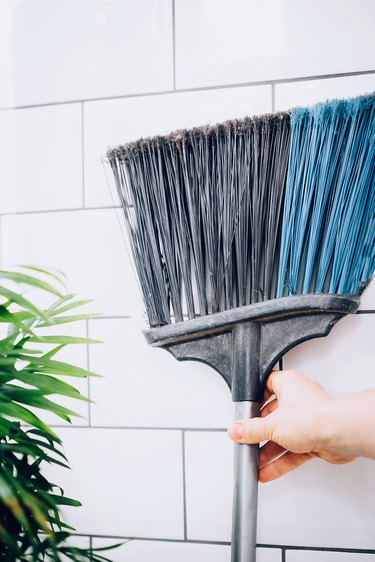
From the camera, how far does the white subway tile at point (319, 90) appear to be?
0.63 meters

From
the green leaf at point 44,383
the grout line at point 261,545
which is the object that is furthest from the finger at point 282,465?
the green leaf at point 44,383

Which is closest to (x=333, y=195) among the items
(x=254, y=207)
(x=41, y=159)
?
(x=254, y=207)

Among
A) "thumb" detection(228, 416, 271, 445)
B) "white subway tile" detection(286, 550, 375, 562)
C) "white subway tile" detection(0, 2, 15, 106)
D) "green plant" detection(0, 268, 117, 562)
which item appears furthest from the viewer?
"white subway tile" detection(0, 2, 15, 106)

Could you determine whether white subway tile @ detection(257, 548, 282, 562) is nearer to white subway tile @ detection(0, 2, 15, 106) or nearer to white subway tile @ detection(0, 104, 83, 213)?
white subway tile @ detection(0, 104, 83, 213)

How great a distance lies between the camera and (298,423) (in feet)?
1.61

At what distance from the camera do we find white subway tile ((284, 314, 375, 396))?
0.63 meters

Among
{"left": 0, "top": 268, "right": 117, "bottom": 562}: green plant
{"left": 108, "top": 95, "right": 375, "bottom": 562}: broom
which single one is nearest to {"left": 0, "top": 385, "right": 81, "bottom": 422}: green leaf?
{"left": 0, "top": 268, "right": 117, "bottom": 562}: green plant

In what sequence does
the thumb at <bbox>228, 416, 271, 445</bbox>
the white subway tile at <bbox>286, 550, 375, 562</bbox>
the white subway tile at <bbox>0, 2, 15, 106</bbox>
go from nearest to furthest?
the thumb at <bbox>228, 416, 271, 445</bbox> → the white subway tile at <bbox>286, 550, 375, 562</bbox> → the white subway tile at <bbox>0, 2, 15, 106</bbox>

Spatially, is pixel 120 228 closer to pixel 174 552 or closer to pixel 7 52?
pixel 7 52

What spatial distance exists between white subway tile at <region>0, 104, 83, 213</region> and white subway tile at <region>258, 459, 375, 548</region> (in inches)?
19.0

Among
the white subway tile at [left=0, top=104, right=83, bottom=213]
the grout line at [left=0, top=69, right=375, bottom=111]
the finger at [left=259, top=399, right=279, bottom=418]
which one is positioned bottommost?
the finger at [left=259, top=399, right=279, bottom=418]

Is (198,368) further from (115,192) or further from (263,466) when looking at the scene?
(115,192)

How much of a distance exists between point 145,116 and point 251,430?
440 millimetres

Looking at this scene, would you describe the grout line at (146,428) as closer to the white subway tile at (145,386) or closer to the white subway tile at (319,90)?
the white subway tile at (145,386)
